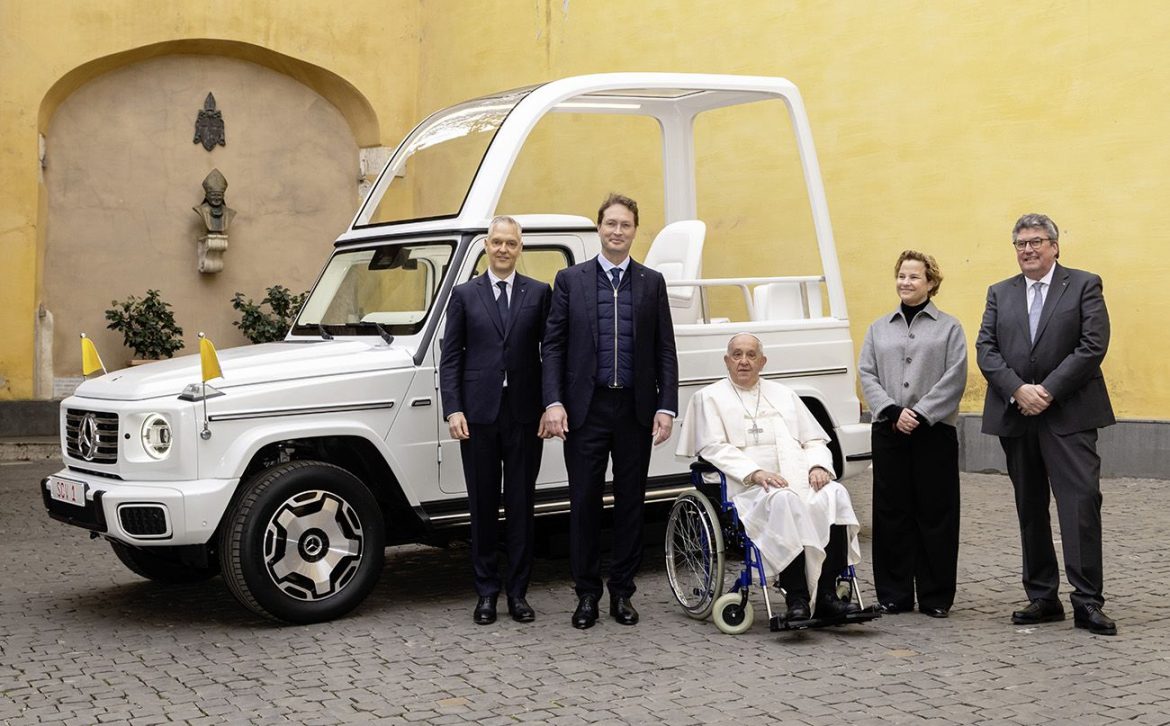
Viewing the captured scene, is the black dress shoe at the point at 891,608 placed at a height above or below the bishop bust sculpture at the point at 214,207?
below

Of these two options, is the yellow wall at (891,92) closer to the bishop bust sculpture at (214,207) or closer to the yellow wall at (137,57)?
the yellow wall at (137,57)

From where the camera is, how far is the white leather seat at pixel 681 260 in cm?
790

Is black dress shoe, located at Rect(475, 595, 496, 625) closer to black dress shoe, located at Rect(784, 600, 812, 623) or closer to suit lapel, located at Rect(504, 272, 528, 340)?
suit lapel, located at Rect(504, 272, 528, 340)

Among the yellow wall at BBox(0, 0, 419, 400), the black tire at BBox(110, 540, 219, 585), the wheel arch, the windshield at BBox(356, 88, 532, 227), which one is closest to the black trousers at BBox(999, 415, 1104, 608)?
the wheel arch

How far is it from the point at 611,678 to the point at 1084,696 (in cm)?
173

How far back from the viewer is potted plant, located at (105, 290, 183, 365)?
608 inches

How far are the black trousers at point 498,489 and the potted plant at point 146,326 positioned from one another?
9.68 metres

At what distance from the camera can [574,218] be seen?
25.1 ft

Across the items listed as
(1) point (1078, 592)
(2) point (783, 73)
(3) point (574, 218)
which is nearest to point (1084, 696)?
(1) point (1078, 592)

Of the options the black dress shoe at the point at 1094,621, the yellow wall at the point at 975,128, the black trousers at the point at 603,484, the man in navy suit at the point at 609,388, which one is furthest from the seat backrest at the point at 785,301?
the yellow wall at the point at 975,128

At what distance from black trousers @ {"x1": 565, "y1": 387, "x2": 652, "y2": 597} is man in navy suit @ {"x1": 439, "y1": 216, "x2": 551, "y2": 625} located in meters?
0.24

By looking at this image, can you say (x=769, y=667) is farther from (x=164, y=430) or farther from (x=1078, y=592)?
(x=164, y=430)

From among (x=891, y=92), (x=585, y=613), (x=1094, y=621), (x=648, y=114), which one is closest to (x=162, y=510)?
(x=585, y=613)

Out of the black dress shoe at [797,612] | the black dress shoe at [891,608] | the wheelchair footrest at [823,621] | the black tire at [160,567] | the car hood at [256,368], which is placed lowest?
the black dress shoe at [891,608]
